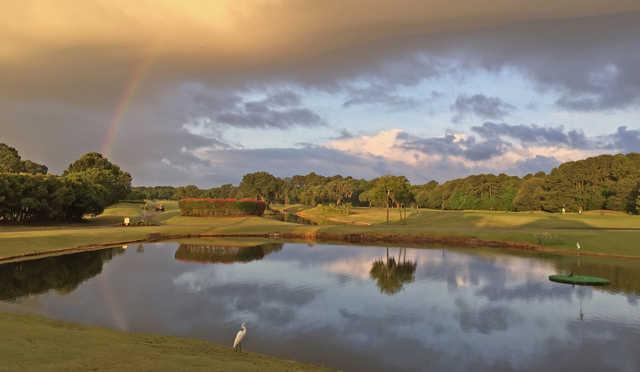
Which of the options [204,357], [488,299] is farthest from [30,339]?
[488,299]

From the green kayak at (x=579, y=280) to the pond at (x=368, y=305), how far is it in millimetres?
846

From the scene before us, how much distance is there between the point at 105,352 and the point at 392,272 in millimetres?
26671

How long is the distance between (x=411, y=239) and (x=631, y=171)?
236ft

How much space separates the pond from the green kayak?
2.77 ft

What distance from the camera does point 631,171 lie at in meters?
101

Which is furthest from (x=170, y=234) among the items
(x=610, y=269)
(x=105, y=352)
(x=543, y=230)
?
(x=105, y=352)

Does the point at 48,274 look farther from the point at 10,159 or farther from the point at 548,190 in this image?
the point at 10,159

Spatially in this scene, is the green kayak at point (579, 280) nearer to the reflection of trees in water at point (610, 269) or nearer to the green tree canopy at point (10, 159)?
the reflection of trees in water at point (610, 269)

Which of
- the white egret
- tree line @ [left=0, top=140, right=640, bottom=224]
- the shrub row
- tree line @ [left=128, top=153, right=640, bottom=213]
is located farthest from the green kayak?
the shrub row

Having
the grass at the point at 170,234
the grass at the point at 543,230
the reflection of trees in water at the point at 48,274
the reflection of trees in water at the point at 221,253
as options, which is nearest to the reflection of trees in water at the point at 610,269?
the grass at the point at 170,234

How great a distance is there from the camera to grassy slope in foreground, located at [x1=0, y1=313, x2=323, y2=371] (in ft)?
36.6

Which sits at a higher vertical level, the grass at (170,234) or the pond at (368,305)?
the grass at (170,234)

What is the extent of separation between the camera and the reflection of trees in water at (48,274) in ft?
88.0

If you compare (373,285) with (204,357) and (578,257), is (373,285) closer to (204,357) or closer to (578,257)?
(204,357)
